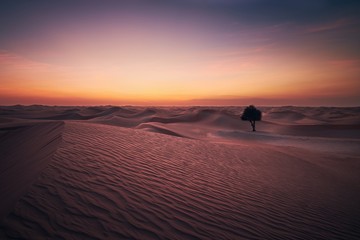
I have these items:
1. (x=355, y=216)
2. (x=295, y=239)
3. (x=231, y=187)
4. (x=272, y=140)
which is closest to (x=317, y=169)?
(x=355, y=216)

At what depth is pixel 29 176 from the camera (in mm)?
4504

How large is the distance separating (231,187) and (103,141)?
4722 millimetres

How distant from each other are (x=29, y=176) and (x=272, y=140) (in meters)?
24.4

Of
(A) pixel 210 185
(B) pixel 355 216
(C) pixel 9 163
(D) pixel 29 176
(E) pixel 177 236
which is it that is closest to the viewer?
(E) pixel 177 236

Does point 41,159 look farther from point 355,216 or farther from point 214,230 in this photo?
point 355,216

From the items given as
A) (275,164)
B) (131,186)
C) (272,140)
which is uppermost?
(131,186)

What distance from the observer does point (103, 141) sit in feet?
26.7

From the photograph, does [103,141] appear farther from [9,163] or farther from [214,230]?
[214,230]

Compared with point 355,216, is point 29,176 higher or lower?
higher

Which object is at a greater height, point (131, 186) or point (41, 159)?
point (41, 159)

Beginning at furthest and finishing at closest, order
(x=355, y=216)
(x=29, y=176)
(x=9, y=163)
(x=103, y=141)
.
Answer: (x=103, y=141)
(x=9, y=163)
(x=355, y=216)
(x=29, y=176)

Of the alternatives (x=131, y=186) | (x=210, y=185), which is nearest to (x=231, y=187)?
(x=210, y=185)

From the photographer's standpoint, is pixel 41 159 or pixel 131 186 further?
pixel 41 159

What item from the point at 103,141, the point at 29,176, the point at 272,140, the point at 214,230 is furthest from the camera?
the point at 272,140
